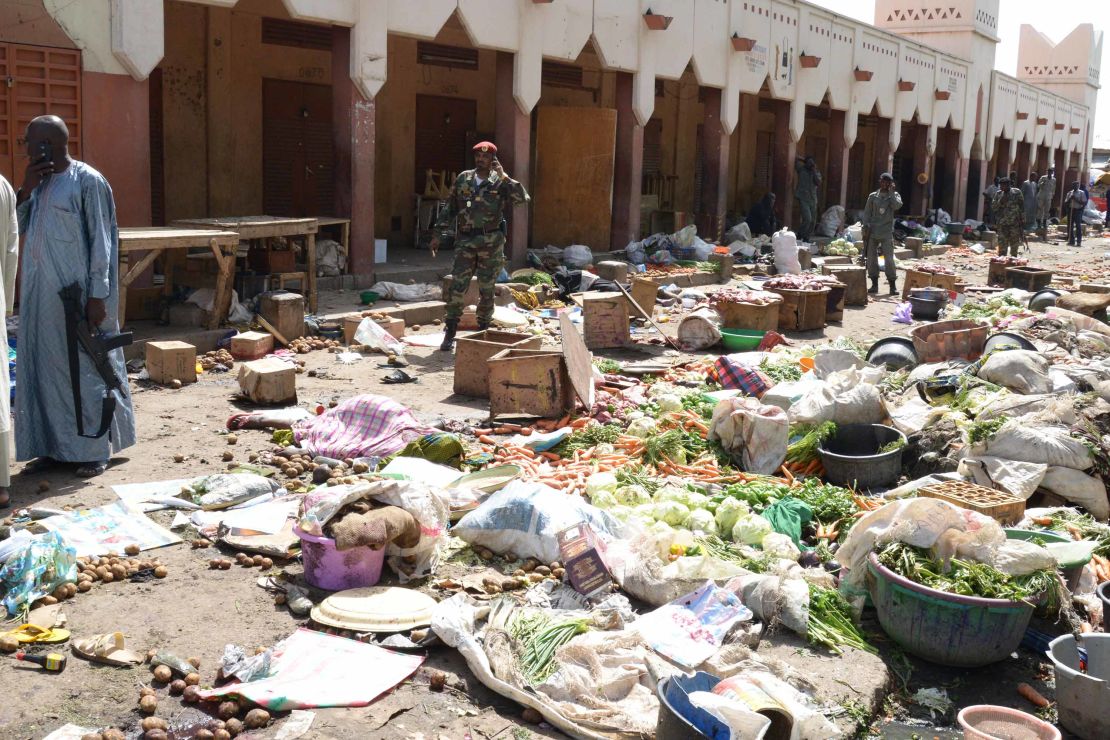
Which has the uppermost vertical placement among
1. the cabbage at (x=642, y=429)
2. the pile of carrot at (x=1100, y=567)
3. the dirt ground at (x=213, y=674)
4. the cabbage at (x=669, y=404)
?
the cabbage at (x=669, y=404)

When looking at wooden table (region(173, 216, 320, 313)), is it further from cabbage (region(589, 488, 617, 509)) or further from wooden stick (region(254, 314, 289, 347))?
cabbage (region(589, 488, 617, 509))

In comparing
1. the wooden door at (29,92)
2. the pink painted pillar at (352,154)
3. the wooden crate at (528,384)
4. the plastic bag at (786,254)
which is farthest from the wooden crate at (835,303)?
the wooden door at (29,92)

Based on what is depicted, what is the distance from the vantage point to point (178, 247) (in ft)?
32.2

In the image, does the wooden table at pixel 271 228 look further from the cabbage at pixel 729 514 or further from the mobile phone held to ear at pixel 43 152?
the cabbage at pixel 729 514

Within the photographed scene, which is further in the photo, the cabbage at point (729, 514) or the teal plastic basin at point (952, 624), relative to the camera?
the cabbage at point (729, 514)

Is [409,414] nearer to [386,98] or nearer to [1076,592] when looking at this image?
[1076,592]

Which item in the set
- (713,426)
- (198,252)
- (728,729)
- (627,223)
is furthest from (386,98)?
(728,729)

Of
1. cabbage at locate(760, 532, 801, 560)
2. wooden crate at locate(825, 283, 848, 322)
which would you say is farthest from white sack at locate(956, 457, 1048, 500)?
wooden crate at locate(825, 283, 848, 322)

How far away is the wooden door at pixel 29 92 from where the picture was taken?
9.68 meters

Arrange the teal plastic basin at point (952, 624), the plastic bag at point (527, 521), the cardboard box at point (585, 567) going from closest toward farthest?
1. the teal plastic basin at point (952, 624)
2. the cardboard box at point (585, 567)
3. the plastic bag at point (527, 521)

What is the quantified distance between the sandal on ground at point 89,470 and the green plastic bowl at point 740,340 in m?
6.81

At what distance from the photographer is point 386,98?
16.6 meters

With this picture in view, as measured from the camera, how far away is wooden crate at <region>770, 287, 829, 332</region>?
41.9 feet

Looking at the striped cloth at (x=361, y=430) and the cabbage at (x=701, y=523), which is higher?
the striped cloth at (x=361, y=430)
